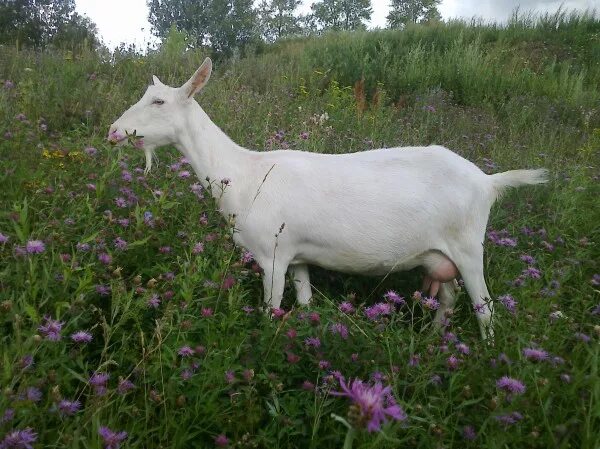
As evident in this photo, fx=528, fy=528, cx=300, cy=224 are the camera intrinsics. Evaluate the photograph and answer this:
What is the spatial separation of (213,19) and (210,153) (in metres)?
31.8

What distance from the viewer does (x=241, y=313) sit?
2.05 m

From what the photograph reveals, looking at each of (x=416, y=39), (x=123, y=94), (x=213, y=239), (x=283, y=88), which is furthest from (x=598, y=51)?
(x=213, y=239)

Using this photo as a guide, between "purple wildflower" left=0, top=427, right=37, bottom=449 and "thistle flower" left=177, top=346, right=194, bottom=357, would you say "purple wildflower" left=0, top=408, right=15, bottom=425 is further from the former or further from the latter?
"thistle flower" left=177, top=346, right=194, bottom=357

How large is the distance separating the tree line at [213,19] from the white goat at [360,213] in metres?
7.85

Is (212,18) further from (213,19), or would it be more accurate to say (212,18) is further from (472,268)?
(472,268)

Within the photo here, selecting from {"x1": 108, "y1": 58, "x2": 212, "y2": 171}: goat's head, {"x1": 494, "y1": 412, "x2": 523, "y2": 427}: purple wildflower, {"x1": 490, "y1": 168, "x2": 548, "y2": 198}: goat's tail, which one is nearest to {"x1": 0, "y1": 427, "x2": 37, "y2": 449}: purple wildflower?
{"x1": 494, "y1": 412, "x2": 523, "y2": 427}: purple wildflower

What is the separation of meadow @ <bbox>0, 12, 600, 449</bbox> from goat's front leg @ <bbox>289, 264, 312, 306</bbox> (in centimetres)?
19

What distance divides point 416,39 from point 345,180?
10.2 metres

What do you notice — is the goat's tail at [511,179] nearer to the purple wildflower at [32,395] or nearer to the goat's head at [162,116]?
the goat's head at [162,116]

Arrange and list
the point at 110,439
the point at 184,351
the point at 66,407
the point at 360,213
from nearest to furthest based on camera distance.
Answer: the point at 110,439, the point at 66,407, the point at 184,351, the point at 360,213

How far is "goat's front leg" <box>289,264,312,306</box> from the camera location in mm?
2984

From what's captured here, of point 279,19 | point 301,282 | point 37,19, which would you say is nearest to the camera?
point 301,282

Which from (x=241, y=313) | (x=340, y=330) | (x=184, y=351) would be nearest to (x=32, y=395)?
(x=184, y=351)

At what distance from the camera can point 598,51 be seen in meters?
11.2
